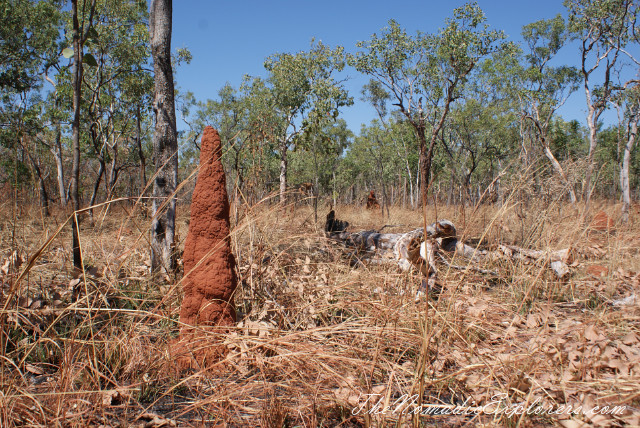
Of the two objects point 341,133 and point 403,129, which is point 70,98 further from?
point 341,133

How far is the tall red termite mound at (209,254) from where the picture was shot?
2.48 meters

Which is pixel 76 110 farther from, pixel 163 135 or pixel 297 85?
pixel 297 85

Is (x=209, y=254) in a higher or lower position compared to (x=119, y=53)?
lower

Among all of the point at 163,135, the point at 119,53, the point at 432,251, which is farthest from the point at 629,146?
the point at 119,53

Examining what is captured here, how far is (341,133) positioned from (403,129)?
42.9 ft

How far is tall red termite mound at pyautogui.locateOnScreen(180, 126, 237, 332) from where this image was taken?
2480 mm

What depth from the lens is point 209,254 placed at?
8.13ft

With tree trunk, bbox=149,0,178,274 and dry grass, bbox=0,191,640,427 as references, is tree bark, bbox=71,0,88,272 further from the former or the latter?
tree trunk, bbox=149,0,178,274

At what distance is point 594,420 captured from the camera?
5.85 ft

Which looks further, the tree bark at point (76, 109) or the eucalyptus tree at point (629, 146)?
the eucalyptus tree at point (629, 146)

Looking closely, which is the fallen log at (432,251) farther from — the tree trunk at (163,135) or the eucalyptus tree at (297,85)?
the eucalyptus tree at (297,85)

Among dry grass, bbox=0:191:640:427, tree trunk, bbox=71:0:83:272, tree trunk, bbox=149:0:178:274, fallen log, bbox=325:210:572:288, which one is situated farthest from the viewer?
fallen log, bbox=325:210:572:288

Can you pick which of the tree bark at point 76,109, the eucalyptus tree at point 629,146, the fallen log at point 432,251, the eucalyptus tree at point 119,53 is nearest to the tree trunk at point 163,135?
the tree bark at point 76,109

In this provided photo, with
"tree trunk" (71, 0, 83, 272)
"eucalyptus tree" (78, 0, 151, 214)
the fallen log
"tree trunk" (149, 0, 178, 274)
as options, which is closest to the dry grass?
"tree trunk" (71, 0, 83, 272)
